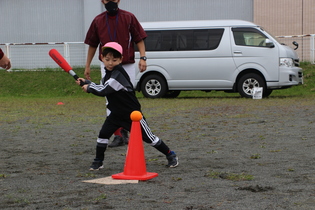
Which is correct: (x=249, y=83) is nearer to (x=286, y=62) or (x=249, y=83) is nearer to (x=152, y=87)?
(x=286, y=62)

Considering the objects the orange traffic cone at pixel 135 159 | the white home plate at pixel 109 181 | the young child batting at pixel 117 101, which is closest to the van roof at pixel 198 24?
the young child batting at pixel 117 101

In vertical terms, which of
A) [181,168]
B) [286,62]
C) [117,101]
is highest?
[286,62]

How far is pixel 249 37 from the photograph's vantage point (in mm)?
17609

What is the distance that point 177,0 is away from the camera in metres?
27.2

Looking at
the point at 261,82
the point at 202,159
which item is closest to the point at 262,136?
the point at 202,159

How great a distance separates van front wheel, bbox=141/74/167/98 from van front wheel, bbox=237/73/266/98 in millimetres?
2248

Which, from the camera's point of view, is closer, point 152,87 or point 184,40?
Result: point 184,40

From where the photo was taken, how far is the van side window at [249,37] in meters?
17.5

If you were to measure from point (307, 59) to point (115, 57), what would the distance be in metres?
18.3

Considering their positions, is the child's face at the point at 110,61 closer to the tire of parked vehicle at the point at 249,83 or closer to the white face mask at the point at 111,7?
the white face mask at the point at 111,7

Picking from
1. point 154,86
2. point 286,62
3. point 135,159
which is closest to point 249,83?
point 286,62

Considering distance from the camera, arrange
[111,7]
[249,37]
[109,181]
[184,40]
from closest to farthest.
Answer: [109,181] → [111,7] → [249,37] → [184,40]

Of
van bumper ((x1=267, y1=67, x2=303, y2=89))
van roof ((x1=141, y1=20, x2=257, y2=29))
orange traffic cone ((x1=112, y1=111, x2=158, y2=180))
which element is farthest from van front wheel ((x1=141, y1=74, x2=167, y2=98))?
orange traffic cone ((x1=112, y1=111, x2=158, y2=180))

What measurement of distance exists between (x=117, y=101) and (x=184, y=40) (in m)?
12.4
